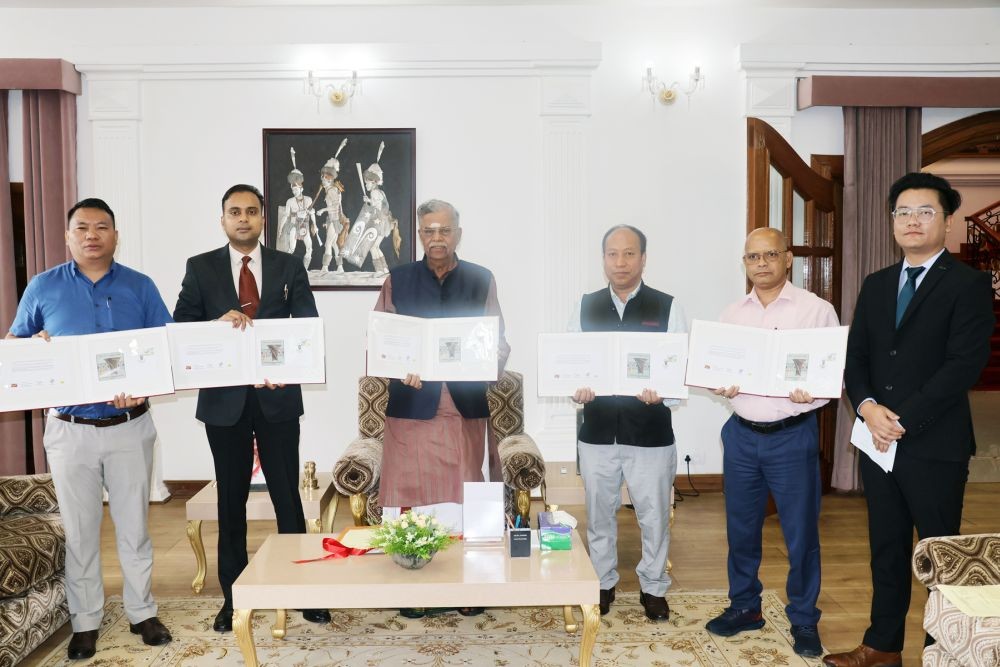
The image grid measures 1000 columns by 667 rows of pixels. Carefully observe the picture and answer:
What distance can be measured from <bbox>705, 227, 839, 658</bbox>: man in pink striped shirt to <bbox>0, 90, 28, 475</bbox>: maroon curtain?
4.46m

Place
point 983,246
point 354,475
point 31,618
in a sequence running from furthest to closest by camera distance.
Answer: point 983,246 < point 354,475 < point 31,618

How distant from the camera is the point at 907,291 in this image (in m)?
2.48

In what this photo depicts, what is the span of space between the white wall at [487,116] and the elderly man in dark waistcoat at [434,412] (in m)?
2.00

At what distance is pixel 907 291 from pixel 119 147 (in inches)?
182

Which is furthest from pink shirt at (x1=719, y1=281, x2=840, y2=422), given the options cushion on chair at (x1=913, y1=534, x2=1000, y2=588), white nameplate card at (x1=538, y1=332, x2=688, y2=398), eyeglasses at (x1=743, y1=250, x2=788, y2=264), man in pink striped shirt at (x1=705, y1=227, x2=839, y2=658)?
cushion on chair at (x1=913, y1=534, x2=1000, y2=588)

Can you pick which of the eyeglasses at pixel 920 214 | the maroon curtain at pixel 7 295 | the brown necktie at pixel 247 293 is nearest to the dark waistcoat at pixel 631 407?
the eyeglasses at pixel 920 214

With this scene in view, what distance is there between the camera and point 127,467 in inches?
112

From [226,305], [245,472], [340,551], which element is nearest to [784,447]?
[340,551]

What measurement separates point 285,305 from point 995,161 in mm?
12991

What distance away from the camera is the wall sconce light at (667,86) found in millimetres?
4852

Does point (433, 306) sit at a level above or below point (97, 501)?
above

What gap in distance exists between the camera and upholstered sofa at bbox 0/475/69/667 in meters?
2.59

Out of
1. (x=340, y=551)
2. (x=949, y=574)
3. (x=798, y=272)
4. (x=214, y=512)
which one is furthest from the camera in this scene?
(x=798, y=272)

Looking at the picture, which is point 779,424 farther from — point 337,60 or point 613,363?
point 337,60
